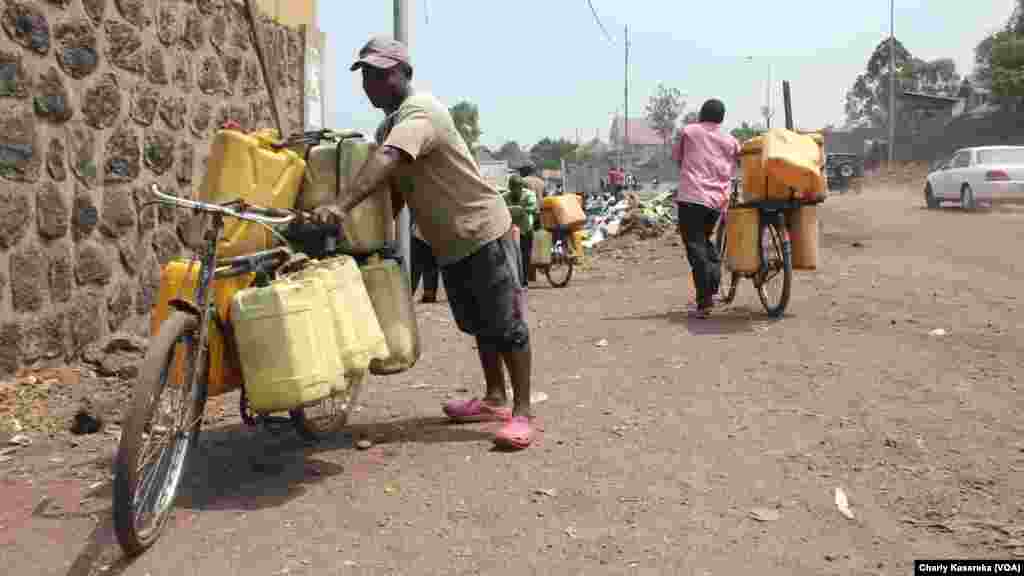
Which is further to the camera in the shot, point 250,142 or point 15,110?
point 15,110

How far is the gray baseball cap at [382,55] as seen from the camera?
4.10 m

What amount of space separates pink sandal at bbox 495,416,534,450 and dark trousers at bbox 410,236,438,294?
2.52 meters

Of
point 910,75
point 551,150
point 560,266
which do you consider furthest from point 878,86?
point 560,266

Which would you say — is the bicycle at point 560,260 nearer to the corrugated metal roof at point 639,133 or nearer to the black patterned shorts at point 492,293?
the black patterned shorts at point 492,293

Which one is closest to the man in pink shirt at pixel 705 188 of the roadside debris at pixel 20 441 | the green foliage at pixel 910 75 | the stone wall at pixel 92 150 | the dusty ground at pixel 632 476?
the dusty ground at pixel 632 476

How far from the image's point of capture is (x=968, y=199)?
2141 centimetres

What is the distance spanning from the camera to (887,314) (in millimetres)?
7531

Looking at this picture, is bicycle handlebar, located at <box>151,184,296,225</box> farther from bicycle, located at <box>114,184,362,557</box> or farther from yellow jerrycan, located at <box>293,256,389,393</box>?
yellow jerrycan, located at <box>293,256,389,393</box>

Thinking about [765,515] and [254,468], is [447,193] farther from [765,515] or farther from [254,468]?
[765,515]

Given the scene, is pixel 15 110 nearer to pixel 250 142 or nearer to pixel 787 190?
pixel 250 142

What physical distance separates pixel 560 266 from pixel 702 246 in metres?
5.78

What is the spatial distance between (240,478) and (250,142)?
1.36 meters

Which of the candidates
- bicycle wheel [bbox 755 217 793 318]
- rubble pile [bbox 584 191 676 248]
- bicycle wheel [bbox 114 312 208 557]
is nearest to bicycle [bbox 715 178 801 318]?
bicycle wheel [bbox 755 217 793 318]

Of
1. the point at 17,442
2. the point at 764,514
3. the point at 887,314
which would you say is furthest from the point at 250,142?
the point at 887,314
